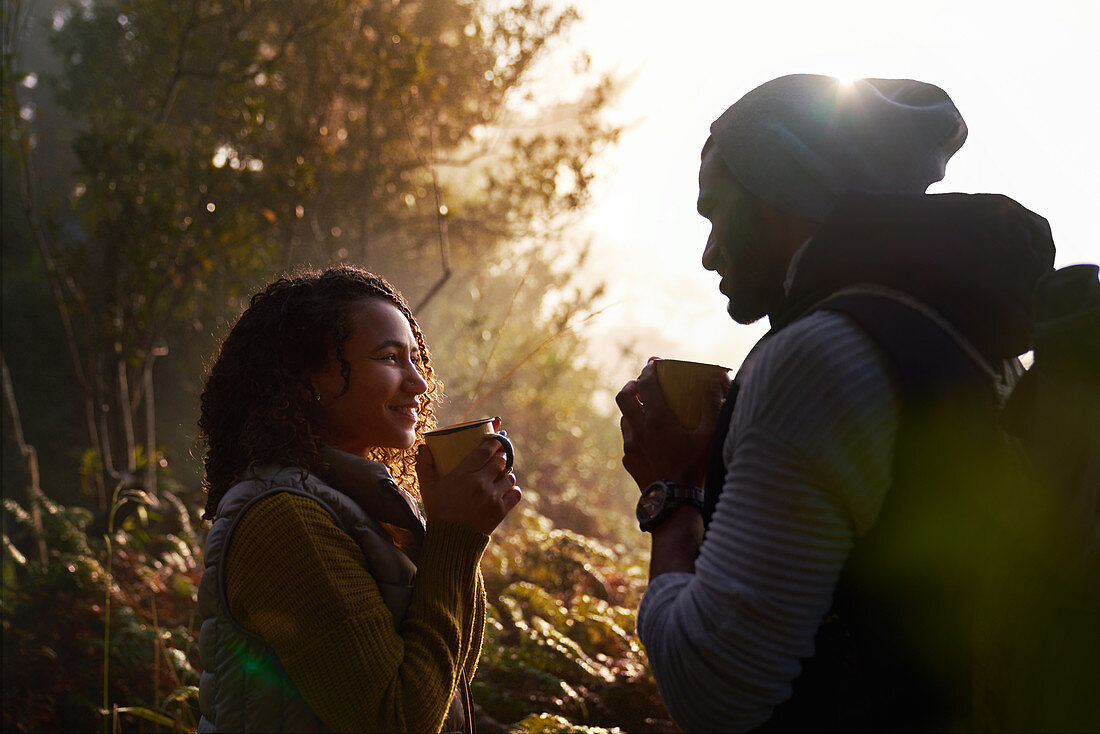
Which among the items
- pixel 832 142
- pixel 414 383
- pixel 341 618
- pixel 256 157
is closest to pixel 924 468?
pixel 832 142

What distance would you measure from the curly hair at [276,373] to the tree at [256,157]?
107 inches

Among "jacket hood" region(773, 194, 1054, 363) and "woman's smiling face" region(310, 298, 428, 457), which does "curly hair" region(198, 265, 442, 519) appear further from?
"jacket hood" region(773, 194, 1054, 363)

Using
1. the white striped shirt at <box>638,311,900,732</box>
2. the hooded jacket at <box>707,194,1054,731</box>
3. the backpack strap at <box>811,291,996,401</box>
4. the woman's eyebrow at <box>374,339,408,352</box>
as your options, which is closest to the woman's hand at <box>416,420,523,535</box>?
the woman's eyebrow at <box>374,339,408,352</box>

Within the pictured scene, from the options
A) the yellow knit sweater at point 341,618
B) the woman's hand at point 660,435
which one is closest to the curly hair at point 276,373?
the yellow knit sweater at point 341,618

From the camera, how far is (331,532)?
151 cm

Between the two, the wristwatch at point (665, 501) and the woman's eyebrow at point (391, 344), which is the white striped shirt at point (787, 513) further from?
the woman's eyebrow at point (391, 344)

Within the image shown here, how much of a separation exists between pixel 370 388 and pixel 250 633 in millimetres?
602

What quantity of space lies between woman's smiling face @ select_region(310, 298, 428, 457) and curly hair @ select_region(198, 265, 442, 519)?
0.02 m

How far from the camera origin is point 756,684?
1.07 metres

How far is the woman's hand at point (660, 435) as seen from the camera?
136 centimetres

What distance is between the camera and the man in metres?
1.04

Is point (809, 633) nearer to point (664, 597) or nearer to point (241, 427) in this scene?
point (664, 597)

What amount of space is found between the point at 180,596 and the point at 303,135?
356 centimetres

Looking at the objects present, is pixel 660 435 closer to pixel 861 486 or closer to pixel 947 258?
pixel 861 486
